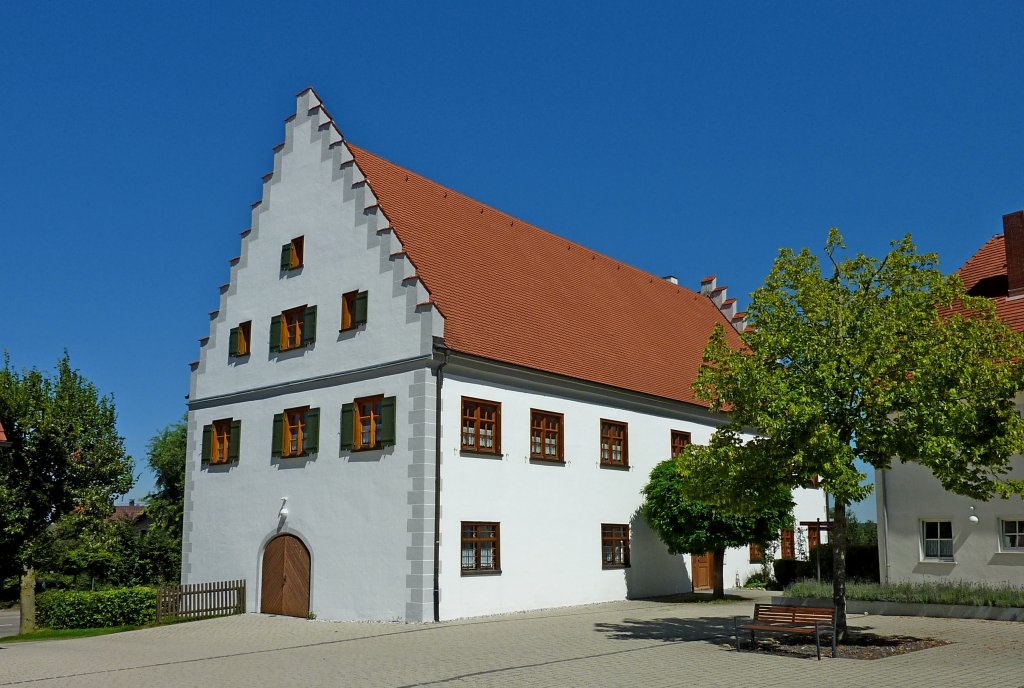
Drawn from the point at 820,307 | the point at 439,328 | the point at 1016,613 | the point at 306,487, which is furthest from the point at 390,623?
the point at 1016,613

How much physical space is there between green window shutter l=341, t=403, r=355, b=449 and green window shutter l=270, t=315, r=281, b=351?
3.71 metres

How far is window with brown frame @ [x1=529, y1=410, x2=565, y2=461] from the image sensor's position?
26297 millimetres

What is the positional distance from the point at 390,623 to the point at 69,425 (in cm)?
1340

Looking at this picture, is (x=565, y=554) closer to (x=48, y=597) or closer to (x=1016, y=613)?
(x=1016, y=613)

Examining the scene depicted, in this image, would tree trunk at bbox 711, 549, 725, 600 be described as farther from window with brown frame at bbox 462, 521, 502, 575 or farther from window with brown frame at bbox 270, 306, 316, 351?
window with brown frame at bbox 270, 306, 316, 351

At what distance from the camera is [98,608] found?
2584cm

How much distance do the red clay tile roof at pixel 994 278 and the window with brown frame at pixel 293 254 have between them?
60.4 ft

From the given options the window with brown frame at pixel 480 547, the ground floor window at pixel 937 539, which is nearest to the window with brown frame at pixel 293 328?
the window with brown frame at pixel 480 547

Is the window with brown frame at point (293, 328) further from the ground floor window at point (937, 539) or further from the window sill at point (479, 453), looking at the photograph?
the ground floor window at point (937, 539)

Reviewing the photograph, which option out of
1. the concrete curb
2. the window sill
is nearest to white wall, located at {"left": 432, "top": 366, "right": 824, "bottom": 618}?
the window sill

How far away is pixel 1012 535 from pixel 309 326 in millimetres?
18267

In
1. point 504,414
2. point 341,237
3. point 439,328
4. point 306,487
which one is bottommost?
point 306,487

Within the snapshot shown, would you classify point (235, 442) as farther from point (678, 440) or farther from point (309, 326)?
point (678, 440)

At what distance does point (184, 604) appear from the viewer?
25.4 meters
